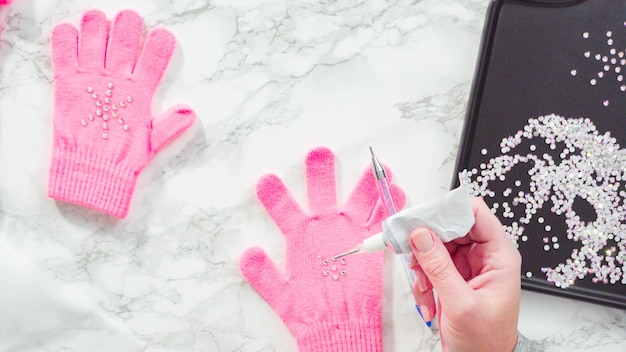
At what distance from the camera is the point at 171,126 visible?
36.0 inches

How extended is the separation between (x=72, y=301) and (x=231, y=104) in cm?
34

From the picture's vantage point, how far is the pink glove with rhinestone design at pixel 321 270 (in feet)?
3.02

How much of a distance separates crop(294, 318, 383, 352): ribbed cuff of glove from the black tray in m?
0.22

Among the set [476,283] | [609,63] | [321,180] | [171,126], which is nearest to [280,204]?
[321,180]

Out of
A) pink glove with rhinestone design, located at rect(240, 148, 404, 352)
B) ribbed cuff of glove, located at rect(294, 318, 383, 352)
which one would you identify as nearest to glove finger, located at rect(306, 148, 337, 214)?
pink glove with rhinestone design, located at rect(240, 148, 404, 352)

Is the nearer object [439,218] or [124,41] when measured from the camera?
[439,218]

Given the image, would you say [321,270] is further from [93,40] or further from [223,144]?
[93,40]

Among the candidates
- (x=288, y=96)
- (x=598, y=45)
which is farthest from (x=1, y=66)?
(x=598, y=45)

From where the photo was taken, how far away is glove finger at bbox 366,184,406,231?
3.03ft

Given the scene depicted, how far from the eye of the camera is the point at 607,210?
92 centimetres

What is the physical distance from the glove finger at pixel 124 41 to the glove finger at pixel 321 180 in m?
0.27

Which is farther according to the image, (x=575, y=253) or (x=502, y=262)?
(x=575, y=253)

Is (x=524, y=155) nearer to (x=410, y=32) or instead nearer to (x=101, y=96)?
(x=410, y=32)

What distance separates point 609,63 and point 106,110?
2.20 ft
